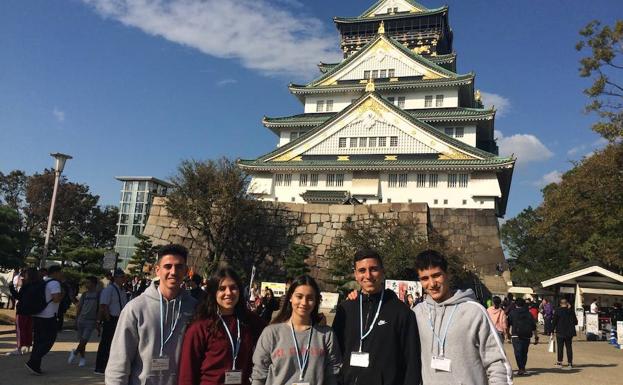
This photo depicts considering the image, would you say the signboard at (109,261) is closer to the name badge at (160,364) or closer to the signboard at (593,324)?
the name badge at (160,364)

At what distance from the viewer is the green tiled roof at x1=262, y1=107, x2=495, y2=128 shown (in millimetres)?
33688

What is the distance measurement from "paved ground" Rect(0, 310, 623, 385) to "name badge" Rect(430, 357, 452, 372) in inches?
211

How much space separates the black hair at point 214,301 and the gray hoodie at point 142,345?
0.58ft

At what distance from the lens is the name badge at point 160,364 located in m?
2.92

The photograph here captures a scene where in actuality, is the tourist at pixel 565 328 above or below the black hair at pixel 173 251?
below

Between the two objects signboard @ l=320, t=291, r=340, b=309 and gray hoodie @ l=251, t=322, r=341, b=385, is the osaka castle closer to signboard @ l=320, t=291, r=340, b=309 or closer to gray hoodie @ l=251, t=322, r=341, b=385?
signboard @ l=320, t=291, r=340, b=309

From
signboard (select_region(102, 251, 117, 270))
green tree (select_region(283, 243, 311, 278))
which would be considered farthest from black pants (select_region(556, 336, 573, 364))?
green tree (select_region(283, 243, 311, 278))

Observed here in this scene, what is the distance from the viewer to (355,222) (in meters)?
25.8

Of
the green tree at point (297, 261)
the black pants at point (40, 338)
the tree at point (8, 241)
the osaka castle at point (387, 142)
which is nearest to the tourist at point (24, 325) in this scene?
the black pants at point (40, 338)

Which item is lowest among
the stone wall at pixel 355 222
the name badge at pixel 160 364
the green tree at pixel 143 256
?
the name badge at pixel 160 364

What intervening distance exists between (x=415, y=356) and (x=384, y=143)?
103 ft

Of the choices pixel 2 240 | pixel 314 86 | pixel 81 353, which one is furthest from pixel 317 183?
pixel 81 353

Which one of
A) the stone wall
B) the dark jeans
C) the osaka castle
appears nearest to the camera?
the dark jeans

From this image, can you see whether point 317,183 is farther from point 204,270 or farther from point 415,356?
point 415,356
